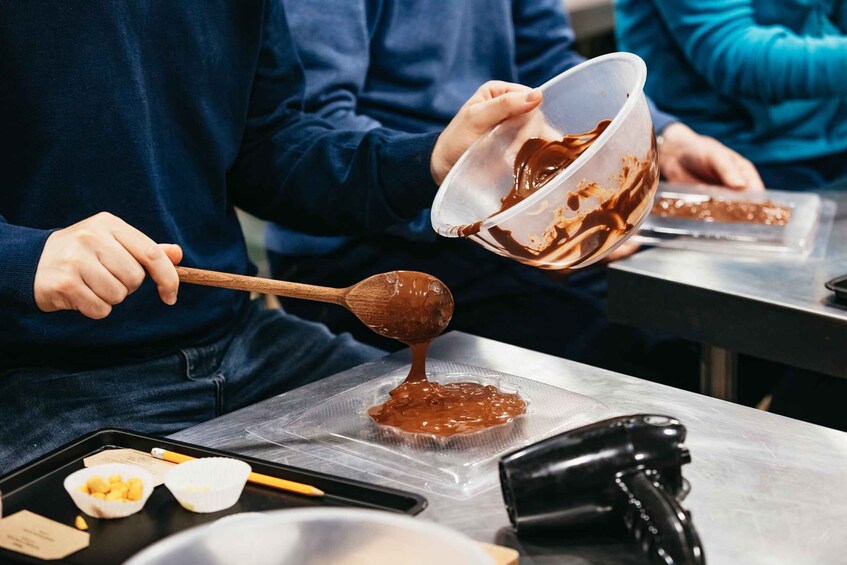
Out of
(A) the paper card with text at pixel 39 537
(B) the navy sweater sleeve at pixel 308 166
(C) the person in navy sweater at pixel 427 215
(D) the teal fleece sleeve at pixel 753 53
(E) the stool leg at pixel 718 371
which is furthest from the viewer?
(D) the teal fleece sleeve at pixel 753 53

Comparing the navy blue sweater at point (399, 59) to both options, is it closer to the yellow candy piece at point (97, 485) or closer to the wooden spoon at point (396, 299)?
the wooden spoon at point (396, 299)

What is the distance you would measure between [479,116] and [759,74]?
1.27m

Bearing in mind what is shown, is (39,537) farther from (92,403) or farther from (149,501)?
(92,403)

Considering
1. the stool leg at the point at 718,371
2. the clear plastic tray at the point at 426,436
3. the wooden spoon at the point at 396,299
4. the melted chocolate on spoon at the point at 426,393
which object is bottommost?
the stool leg at the point at 718,371

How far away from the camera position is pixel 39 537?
0.91 meters

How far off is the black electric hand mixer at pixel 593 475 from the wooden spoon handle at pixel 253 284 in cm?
41

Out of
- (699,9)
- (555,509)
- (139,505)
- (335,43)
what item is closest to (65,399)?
(139,505)

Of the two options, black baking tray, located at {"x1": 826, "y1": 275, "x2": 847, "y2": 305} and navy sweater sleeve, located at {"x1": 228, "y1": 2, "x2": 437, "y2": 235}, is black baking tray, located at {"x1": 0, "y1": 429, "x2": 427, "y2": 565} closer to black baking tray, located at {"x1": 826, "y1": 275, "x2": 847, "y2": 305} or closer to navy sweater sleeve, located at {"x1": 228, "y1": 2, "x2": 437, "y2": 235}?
navy sweater sleeve, located at {"x1": 228, "y1": 2, "x2": 437, "y2": 235}

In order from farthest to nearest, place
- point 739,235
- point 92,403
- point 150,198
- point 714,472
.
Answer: point 739,235
point 150,198
point 92,403
point 714,472

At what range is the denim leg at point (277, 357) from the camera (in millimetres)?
1472

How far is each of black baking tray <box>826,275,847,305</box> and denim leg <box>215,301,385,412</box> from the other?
0.66 m

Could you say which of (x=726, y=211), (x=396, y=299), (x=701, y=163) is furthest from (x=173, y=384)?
(x=701, y=163)

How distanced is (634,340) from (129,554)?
4.65 feet

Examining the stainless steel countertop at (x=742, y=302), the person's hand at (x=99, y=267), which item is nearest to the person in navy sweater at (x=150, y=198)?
the person's hand at (x=99, y=267)
